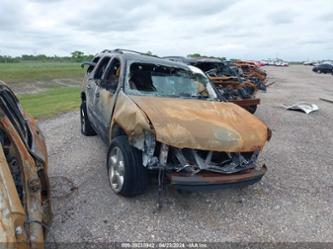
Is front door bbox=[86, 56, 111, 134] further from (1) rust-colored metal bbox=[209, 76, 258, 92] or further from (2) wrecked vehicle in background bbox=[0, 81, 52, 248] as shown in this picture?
(1) rust-colored metal bbox=[209, 76, 258, 92]

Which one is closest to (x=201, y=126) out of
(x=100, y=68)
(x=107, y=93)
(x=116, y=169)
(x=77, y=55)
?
(x=116, y=169)

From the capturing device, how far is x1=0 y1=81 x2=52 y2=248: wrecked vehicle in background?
2.12 meters

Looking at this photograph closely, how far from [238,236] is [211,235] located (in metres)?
0.30

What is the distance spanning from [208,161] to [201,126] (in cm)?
41

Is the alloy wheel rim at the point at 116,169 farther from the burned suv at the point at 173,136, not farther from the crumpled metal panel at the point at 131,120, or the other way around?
the crumpled metal panel at the point at 131,120

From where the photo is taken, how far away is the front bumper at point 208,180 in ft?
11.5

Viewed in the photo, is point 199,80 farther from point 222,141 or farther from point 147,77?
point 222,141

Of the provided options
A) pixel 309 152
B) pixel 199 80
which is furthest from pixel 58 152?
pixel 309 152

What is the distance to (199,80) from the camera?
5.49 metres

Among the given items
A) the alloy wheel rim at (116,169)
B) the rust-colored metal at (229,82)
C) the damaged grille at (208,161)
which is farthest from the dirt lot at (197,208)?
the rust-colored metal at (229,82)

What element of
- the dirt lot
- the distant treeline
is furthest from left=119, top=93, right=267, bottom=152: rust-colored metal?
the distant treeline

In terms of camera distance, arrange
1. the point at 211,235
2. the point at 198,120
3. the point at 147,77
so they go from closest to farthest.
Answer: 1. the point at 211,235
2. the point at 198,120
3. the point at 147,77

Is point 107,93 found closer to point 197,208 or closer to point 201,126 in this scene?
point 201,126

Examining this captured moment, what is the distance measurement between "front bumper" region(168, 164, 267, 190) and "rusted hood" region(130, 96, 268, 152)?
0.31 meters
